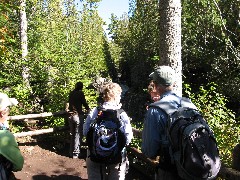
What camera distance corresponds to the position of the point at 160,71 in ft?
11.0

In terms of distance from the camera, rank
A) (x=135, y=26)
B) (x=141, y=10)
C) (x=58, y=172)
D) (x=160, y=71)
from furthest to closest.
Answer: (x=135, y=26)
(x=141, y=10)
(x=58, y=172)
(x=160, y=71)

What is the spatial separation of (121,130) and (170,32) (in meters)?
2.52

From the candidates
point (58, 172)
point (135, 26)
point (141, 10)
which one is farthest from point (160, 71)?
point (135, 26)

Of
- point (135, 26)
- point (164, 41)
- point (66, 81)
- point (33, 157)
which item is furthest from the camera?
point (135, 26)

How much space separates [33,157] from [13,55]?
261 inches

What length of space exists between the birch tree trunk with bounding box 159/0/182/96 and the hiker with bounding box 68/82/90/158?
3.36 m

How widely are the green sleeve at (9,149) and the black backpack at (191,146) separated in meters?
1.52

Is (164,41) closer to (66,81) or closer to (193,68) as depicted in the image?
(66,81)

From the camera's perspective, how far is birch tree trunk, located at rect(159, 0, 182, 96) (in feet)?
19.3

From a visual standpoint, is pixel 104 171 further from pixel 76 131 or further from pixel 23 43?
pixel 23 43

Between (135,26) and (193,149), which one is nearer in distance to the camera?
(193,149)

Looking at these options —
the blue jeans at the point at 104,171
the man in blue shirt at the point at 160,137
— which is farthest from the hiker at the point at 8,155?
the blue jeans at the point at 104,171

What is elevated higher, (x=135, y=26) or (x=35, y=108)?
(x=135, y=26)

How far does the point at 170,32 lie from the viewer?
5926 mm
